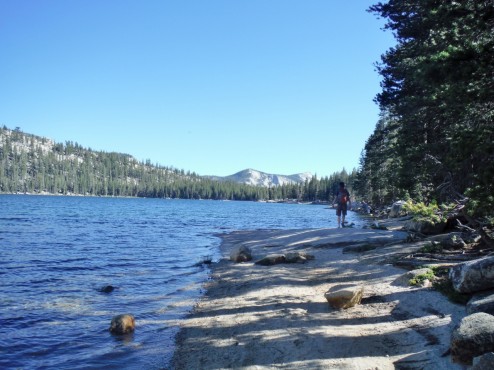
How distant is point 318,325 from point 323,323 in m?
0.18

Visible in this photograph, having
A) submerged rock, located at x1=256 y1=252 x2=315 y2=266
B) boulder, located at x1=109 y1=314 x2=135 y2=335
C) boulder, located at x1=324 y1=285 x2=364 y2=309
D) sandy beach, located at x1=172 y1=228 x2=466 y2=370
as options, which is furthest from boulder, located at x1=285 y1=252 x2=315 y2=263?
boulder, located at x1=109 y1=314 x2=135 y2=335

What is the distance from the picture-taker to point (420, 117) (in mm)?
18578

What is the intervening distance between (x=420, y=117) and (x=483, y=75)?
1100cm

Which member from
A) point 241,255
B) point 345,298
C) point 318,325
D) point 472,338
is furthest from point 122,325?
point 241,255

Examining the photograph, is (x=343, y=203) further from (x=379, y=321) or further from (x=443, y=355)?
(x=443, y=355)

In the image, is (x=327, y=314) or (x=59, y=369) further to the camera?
(x=327, y=314)

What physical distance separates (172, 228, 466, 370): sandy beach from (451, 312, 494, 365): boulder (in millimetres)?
257

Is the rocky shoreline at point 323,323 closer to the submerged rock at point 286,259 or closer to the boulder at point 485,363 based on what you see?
the boulder at point 485,363

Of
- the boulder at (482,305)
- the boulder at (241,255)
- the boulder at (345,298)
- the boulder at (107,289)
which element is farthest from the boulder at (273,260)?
→ the boulder at (482,305)

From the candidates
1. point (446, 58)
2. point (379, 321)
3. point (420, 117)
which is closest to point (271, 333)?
point (379, 321)

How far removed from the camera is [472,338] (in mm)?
5891

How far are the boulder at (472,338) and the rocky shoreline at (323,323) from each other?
0.10 ft

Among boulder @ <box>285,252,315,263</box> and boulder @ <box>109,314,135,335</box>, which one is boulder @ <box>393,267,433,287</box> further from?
boulder @ <box>109,314,135,335</box>

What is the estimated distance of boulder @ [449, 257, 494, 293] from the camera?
7.95m
